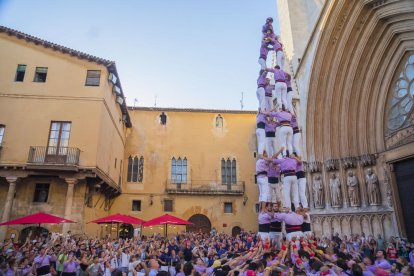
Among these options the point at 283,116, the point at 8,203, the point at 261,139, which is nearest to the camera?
the point at 283,116

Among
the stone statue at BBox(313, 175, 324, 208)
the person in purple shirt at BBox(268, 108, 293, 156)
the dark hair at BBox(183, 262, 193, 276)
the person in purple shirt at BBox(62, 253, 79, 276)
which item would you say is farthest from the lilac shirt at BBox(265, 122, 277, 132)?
the person in purple shirt at BBox(62, 253, 79, 276)

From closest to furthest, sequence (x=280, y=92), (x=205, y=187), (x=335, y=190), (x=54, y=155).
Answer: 1. (x=280, y=92)
2. (x=335, y=190)
3. (x=54, y=155)
4. (x=205, y=187)

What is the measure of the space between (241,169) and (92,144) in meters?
15.5

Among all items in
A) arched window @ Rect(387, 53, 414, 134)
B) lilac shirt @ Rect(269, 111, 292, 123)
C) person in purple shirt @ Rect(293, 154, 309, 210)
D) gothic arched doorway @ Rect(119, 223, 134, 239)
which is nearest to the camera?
person in purple shirt @ Rect(293, 154, 309, 210)

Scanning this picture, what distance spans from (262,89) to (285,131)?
2214 millimetres

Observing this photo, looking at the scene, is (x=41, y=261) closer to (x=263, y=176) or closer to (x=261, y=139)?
(x=263, y=176)

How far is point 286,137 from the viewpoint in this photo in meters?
10.4

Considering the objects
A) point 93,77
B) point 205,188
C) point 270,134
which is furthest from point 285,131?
point 205,188

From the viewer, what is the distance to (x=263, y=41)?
1274cm

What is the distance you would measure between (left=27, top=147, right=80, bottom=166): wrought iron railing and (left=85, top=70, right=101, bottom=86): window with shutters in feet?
16.4

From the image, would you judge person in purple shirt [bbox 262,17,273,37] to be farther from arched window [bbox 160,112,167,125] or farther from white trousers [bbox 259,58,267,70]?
arched window [bbox 160,112,167,125]

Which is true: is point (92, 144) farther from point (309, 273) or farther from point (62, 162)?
point (309, 273)

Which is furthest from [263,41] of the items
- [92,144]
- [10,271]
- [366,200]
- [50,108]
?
[50,108]

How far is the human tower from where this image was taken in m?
9.94
